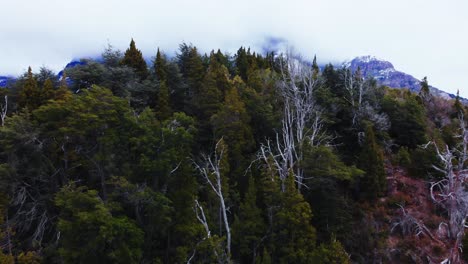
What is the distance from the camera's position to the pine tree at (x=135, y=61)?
31109mm

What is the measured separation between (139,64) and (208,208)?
54.7 feet

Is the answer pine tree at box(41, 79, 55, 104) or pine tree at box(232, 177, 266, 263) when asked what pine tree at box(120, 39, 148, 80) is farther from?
pine tree at box(232, 177, 266, 263)

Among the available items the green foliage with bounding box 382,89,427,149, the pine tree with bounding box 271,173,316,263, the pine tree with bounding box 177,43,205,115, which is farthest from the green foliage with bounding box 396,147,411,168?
the pine tree with bounding box 177,43,205,115

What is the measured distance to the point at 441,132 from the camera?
31844 mm

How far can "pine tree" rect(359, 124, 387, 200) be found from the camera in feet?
83.2

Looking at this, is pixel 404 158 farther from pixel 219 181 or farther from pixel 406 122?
pixel 219 181

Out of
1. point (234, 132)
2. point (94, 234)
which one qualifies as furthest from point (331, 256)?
point (94, 234)

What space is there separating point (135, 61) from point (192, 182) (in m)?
16.4

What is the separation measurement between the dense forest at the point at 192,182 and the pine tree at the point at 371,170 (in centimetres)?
9

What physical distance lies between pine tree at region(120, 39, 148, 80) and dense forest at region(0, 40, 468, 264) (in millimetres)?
2780

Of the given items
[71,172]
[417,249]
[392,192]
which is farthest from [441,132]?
[71,172]

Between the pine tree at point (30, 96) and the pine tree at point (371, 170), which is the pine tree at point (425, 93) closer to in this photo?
the pine tree at point (371, 170)

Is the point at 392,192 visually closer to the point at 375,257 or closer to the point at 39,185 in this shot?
the point at 375,257

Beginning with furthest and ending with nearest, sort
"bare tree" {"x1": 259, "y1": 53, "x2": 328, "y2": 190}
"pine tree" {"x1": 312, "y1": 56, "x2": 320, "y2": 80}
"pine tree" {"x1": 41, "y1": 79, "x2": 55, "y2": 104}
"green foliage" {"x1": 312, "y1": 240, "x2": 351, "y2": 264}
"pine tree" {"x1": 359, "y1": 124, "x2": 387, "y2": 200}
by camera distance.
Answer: "pine tree" {"x1": 312, "y1": 56, "x2": 320, "y2": 80} → "pine tree" {"x1": 359, "y1": 124, "x2": 387, "y2": 200} → "bare tree" {"x1": 259, "y1": 53, "x2": 328, "y2": 190} → "pine tree" {"x1": 41, "y1": 79, "x2": 55, "y2": 104} → "green foliage" {"x1": 312, "y1": 240, "x2": 351, "y2": 264}
